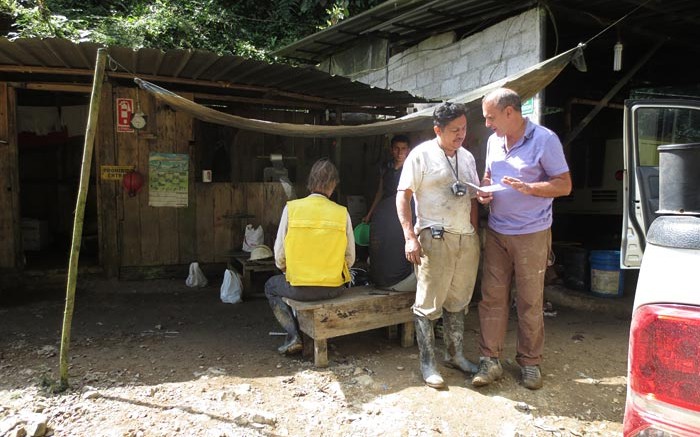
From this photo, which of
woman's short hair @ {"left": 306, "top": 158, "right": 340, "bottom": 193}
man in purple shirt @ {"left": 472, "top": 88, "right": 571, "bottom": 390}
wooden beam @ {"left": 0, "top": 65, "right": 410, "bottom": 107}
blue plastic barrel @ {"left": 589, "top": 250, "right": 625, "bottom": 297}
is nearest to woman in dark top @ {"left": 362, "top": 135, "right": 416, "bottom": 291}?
woman's short hair @ {"left": 306, "top": 158, "right": 340, "bottom": 193}

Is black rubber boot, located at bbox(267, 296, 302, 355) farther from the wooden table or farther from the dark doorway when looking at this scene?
the dark doorway

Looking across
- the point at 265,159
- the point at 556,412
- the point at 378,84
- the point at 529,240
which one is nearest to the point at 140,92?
the point at 265,159

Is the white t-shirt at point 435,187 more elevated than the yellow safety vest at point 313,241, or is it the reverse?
the white t-shirt at point 435,187

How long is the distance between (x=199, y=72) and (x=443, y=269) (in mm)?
3825

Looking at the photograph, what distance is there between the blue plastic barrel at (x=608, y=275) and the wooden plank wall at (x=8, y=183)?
6738 millimetres

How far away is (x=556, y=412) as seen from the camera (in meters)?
2.81

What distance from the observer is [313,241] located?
3383 mm

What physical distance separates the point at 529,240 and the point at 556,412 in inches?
41.7

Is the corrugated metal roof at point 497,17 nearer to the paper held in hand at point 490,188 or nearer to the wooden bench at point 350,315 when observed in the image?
the paper held in hand at point 490,188

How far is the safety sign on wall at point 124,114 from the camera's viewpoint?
567 centimetres

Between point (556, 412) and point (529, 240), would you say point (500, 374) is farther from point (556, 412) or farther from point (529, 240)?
point (529, 240)

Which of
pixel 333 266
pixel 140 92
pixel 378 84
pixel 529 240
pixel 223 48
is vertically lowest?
pixel 333 266

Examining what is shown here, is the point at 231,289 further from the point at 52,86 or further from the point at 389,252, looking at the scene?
the point at 52,86

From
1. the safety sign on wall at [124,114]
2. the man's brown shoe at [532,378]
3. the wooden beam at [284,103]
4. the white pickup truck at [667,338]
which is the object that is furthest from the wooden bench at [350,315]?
the safety sign on wall at [124,114]
